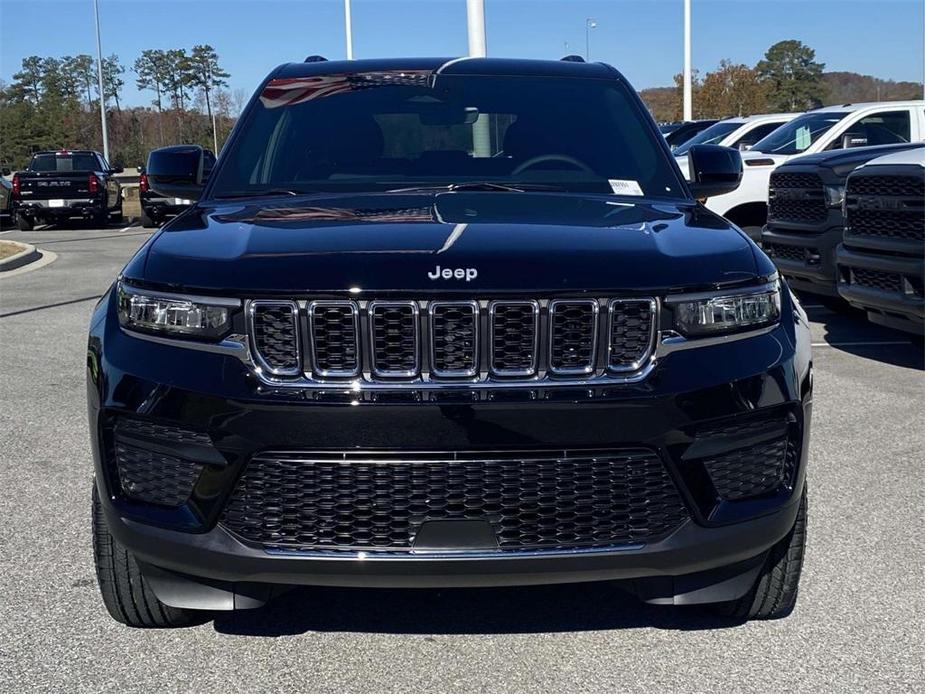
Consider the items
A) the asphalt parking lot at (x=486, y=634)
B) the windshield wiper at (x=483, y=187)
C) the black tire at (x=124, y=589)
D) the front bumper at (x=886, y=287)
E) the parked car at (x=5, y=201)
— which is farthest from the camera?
the parked car at (x=5, y=201)

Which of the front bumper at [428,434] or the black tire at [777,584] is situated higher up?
the front bumper at [428,434]

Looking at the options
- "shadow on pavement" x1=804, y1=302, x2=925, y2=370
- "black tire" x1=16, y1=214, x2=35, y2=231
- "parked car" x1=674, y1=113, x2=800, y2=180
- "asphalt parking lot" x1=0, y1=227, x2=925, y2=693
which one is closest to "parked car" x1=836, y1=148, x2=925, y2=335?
"shadow on pavement" x1=804, y1=302, x2=925, y2=370

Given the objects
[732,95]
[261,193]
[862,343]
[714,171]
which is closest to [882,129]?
[862,343]

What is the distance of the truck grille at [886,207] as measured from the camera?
23.2ft

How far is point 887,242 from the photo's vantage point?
24.1 feet

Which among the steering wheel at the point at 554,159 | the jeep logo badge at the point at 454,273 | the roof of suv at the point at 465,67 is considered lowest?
the jeep logo badge at the point at 454,273

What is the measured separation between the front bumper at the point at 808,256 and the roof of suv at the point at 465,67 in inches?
182

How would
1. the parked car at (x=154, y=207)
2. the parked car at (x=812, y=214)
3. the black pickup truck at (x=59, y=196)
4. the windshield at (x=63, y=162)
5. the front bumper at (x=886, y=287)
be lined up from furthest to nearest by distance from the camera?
the windshield at (x=63, y=162) < the black pickup truck at (x=59, y=196) < the parked car at (x=154, y=207) < the parked car at (x=812, y=214) < the front bumper at (x=886, y=287)

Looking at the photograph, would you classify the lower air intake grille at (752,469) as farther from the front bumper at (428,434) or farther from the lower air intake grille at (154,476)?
the lower air intake grille at (154,476)

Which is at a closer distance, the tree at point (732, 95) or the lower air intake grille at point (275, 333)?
the lower air intake grille at point (275, 333)

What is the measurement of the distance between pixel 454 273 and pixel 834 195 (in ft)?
22.0

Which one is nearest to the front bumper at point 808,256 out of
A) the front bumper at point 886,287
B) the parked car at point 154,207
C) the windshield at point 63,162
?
the front bumper at point 886,287

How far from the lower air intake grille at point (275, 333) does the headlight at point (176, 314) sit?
0.07 meters

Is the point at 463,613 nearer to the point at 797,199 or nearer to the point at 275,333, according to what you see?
the point at 275,333
